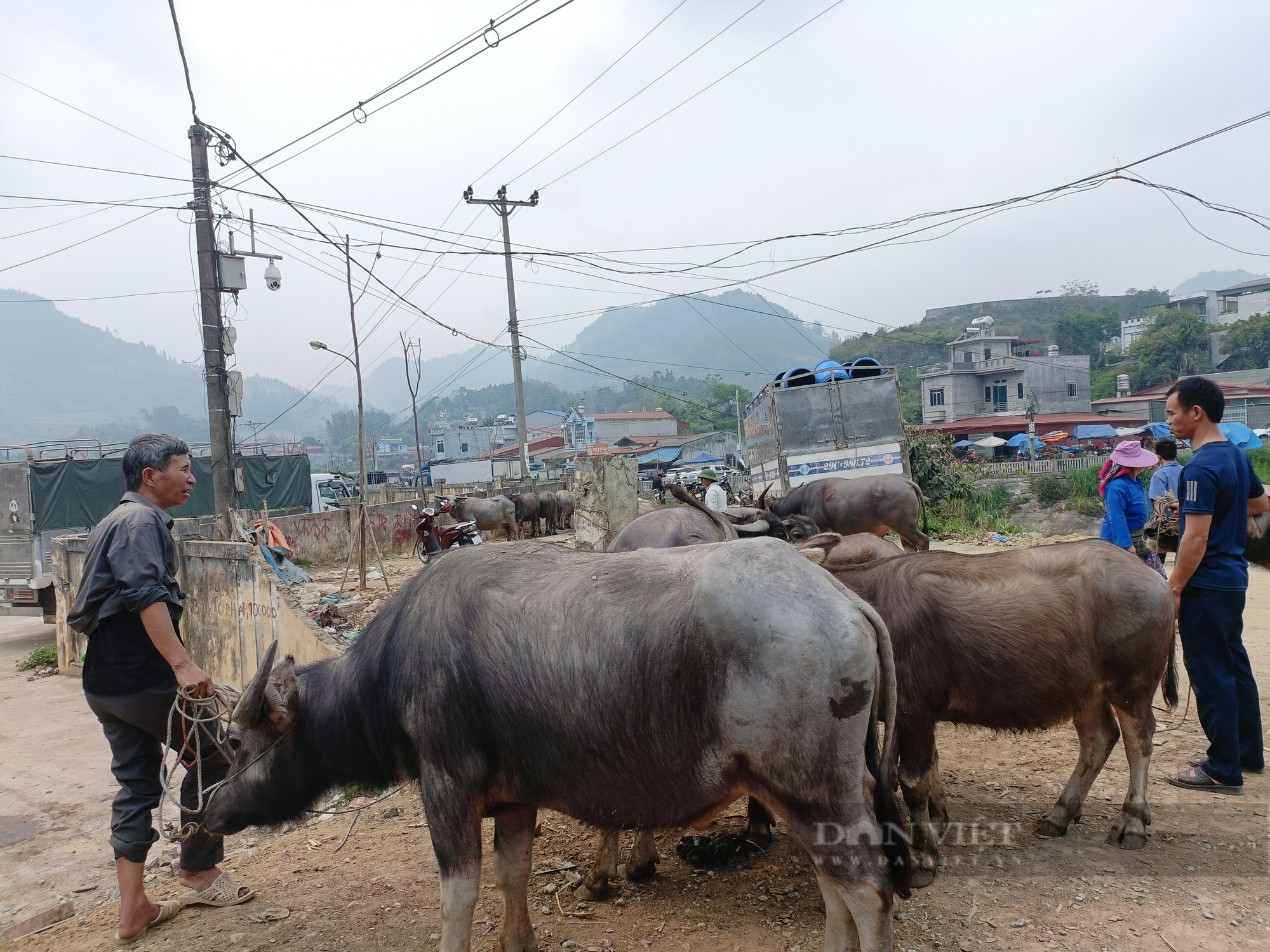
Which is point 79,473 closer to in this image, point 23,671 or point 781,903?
point 23,671

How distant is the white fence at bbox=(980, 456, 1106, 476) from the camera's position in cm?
2642

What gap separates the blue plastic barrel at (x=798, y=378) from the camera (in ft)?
41.7

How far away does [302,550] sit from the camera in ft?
52.6

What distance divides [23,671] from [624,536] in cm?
853

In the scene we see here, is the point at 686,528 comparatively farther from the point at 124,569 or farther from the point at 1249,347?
the point at 1249,347

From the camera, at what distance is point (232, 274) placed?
1102cm

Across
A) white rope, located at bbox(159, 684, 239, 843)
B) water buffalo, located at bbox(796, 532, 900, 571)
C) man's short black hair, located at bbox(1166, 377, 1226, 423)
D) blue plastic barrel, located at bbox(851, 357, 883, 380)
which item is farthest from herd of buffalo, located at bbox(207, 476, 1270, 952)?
blue plastic barrel, located at bbox(851, 357, 883, 380)

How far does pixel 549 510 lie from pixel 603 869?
60.8 feet

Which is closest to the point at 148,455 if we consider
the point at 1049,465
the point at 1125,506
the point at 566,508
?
the point at 1125,506

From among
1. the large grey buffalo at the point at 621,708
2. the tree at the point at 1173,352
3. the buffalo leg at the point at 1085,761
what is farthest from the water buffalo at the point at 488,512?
the tree at the point at 1173,352

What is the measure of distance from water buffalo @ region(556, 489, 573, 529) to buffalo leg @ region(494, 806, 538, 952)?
19046 mm

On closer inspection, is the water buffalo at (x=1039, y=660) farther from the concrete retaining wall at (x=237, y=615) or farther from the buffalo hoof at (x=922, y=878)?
the concrete retaining wall at (x=237, y=615)

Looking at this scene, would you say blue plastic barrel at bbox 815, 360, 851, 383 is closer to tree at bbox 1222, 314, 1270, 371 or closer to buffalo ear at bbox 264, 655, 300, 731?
buffalo ear at bbox 264, 655, 300, 731

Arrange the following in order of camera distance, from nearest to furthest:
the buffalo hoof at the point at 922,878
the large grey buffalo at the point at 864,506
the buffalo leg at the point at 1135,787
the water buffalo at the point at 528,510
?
the buffalo hoof at the point at 922,878 → the buffalo leg at the point at 1135,787 → the large grey buffalo at the point at 864,506 → the water buffalo at the point at 528,510
